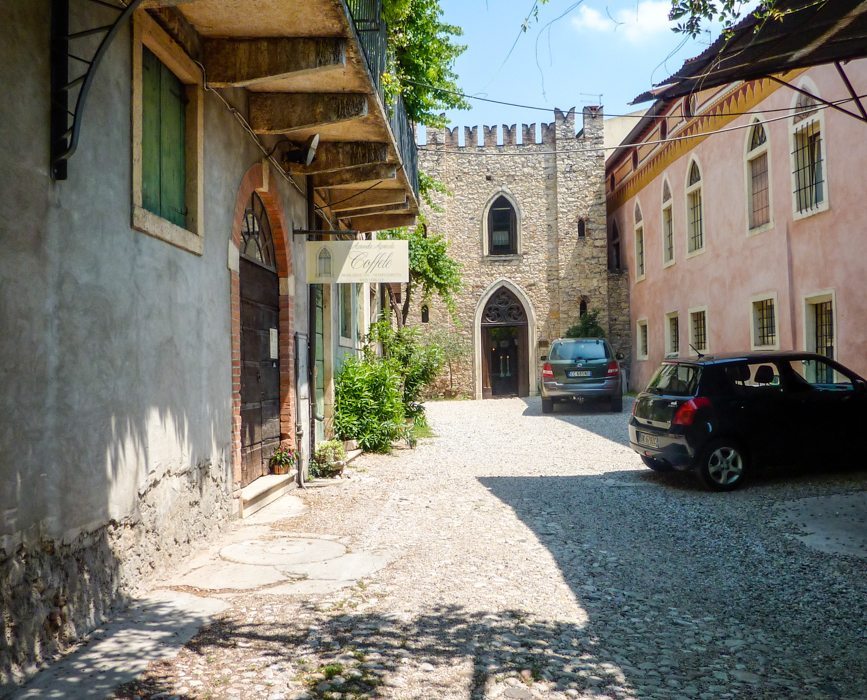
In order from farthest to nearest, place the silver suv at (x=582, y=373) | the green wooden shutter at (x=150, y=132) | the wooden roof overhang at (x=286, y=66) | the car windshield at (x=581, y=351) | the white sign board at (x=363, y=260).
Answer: the car windshield at (x=581, y=351), the silver suv at (x=582, y=373), the white sign board at (x=363, y=260), the green wooden shutter at (x=150, y=132), the wooden roof overhang at (x=286, y=66)

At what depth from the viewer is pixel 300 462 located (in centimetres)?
817

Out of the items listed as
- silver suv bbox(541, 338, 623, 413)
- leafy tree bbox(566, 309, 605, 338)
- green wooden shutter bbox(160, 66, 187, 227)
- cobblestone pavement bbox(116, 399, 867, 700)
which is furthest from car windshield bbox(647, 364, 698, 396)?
leafy tree bbox(566, 309, 605, 338)

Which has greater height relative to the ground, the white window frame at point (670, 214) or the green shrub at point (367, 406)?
the white window frame at point (670, 214)

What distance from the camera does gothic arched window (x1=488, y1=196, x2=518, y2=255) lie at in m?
25.2

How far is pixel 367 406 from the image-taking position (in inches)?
433

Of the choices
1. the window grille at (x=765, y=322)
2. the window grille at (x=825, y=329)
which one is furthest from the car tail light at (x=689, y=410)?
the window grille at (x=765, y=322)

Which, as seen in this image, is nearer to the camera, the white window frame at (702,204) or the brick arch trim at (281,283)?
the brick arch trim at (281,283)

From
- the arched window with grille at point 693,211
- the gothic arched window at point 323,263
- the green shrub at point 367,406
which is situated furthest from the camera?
the arched window with grille at point 693,211

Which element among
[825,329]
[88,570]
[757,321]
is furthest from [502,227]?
[88,570]

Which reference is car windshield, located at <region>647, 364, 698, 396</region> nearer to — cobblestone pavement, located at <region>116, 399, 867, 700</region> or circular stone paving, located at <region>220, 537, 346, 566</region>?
cobblestone pavement, located at <region>116, 399, 867, 700</region>

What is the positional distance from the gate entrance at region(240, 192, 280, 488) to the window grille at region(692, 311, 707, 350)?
12517mm

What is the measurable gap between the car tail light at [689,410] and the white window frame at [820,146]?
5927mm

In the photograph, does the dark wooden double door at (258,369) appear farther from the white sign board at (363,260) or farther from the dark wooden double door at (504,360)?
the dark wooden double door at (504,360)

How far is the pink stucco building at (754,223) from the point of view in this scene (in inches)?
431
